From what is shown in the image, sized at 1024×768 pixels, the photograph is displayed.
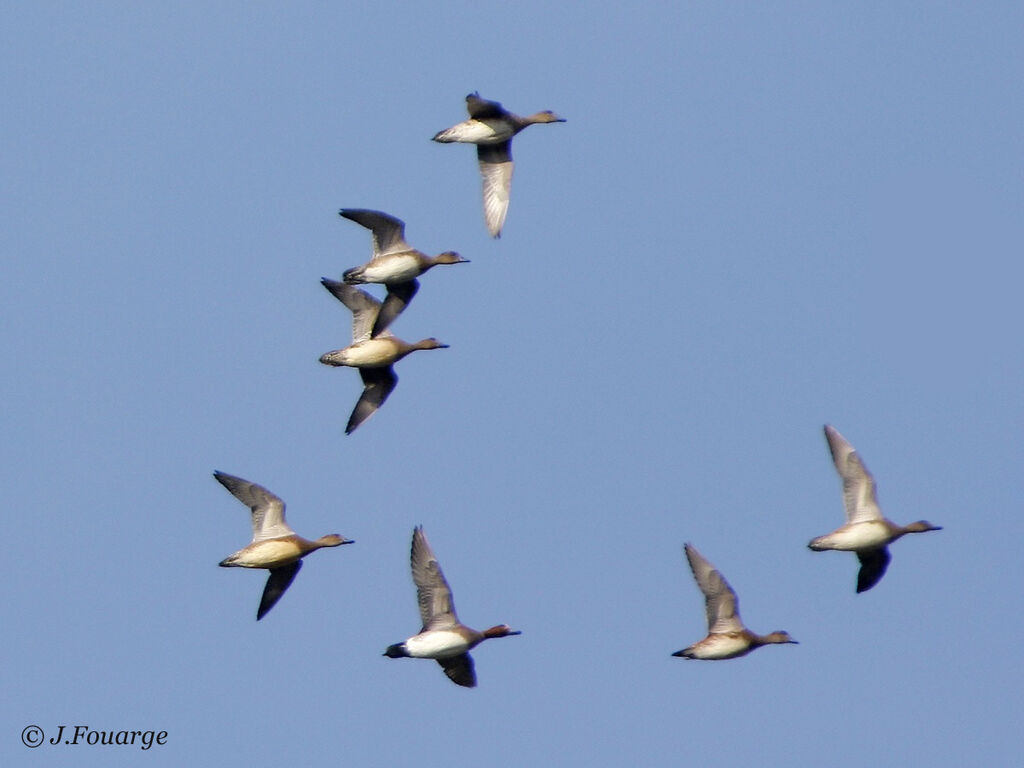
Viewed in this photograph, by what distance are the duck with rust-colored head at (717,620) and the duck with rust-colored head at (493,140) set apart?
7.50 m

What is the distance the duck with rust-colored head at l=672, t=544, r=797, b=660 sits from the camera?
3497 cm

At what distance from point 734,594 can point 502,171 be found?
916cm

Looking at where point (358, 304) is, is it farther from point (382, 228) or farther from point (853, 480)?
point (853, 480)

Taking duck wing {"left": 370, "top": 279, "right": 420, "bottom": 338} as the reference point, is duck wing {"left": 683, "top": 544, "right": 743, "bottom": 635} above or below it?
below

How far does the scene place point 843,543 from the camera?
116 ft

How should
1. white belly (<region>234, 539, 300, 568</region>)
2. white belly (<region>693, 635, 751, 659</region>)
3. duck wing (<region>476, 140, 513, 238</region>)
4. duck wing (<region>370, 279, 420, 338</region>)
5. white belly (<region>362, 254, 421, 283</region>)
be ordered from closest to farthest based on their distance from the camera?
1. white belly (<region>234, 539, 300, 568</region>)
2. white belly (<region>693, 635, 751, 659</region>)
3. white belly (<region>362, 254, 421, 283</region>)
4. duck wing (<region>370, 279, 420, 338</region>)
5. duck wing (<region>476, 140, 513, 238</region>)

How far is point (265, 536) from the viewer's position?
3522 cm

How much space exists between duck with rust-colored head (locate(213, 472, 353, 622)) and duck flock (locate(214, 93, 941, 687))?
2cm

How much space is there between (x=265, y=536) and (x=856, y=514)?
10.5m

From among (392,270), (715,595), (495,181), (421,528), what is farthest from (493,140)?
(715,595)

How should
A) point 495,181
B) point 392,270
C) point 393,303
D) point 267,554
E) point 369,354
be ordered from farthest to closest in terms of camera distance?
1. point 495,181
2. point 369,354
3. point 393,303
4. point 392,270
5. point 267,554

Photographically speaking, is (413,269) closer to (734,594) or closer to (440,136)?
(440,136)

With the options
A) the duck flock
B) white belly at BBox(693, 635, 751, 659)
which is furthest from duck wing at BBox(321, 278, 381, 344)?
white belly at BBox(693, 635, 751, 659)

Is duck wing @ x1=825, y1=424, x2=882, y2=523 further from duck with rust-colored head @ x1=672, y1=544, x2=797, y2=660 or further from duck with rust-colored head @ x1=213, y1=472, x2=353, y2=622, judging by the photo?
duck with rust-colored head @ x1=213, y1=472, x2=353, y2=622
